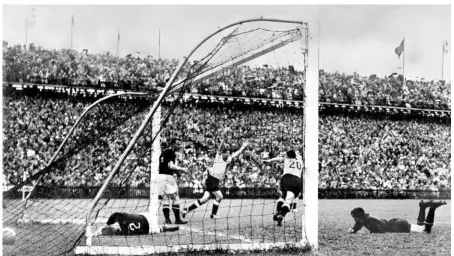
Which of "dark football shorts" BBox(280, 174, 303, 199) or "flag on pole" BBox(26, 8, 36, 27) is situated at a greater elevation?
"flag on pole" BBox(26, 8, 36, 27)

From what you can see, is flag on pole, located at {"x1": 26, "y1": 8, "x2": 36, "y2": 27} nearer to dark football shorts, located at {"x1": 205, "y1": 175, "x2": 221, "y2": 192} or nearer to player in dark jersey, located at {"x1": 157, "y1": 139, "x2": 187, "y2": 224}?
dark football shorts, located at {"x1": 205, "y1": 175, "x2": 221, "y2": 192}

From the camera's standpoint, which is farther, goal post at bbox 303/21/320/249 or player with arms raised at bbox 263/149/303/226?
player with arms raised at bbox 263/149/303/226

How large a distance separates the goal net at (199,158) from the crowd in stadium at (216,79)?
0.19 metres

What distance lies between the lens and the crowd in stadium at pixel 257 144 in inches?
827

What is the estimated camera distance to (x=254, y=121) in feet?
83.4

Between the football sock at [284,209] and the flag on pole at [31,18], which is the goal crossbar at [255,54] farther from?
the flag on pole at [31,18]

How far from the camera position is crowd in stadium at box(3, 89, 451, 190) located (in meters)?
21.0

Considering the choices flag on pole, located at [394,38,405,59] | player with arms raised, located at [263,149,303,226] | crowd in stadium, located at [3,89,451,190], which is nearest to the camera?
player with arms raised, located at [263,149,303,226]

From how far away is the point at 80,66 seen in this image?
82.1ft

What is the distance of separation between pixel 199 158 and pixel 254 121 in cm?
343

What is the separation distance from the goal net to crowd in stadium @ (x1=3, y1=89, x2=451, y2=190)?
72 millimetres

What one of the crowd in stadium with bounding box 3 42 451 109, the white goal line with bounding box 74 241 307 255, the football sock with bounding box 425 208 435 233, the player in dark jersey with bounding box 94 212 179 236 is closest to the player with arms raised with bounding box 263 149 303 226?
the football sock with bounding box 425 208 435 233

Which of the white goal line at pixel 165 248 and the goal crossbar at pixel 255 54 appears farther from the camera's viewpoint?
the goal crossbar at pixel 255 54

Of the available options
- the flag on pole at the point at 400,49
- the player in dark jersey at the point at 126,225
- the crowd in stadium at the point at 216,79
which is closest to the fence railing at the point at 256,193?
the crowd in stadium at the point at 216,79
